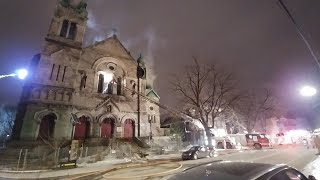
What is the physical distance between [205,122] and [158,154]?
7.69 meters

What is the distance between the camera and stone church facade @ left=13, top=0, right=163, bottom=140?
23.3m

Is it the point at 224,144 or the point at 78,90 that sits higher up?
the point at 78,90

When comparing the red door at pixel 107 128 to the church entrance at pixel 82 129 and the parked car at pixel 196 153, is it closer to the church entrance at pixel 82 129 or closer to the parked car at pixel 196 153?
the church entrance at pixel 82 129

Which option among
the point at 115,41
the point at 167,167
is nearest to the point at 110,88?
the point at 115,41

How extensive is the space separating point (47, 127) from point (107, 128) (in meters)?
6.96

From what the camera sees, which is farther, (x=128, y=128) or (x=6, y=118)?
(x=6, y=118)

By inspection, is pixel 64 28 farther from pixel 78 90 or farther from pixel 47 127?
pixel 47 127

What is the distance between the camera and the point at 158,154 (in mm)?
25609

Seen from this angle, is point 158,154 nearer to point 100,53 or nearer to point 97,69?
point 97,69

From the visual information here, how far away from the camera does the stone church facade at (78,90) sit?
23328 mm

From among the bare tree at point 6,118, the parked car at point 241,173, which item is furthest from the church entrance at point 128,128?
the bare tree at point 6,118

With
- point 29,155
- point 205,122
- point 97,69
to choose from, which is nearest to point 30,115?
point 29,155

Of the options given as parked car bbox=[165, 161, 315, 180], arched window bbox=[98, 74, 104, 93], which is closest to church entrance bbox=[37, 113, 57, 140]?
arched window bbox=[98, 74, 104, 93]

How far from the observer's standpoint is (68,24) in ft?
96.7
